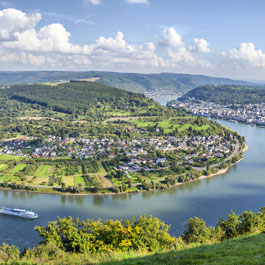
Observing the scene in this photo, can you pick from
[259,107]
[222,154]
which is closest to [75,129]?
[222,154]

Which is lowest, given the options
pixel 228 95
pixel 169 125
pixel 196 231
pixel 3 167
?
pixel 3 167

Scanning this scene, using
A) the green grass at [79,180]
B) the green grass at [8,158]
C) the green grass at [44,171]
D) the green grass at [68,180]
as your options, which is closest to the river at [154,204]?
the green grass at [68,180]

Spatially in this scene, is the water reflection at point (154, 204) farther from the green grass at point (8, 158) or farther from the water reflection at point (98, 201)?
the green grass at point (8, 158)

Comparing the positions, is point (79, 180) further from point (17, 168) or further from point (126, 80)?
point (126, 80)

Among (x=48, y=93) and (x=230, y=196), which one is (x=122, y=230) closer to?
(x=230, y=196)

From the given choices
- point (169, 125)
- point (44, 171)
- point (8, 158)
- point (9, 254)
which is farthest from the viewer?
point (169, 125)

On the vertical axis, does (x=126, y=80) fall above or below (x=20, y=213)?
above

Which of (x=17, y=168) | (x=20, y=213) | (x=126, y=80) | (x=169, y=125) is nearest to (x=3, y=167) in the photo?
(x=17, y=168)
